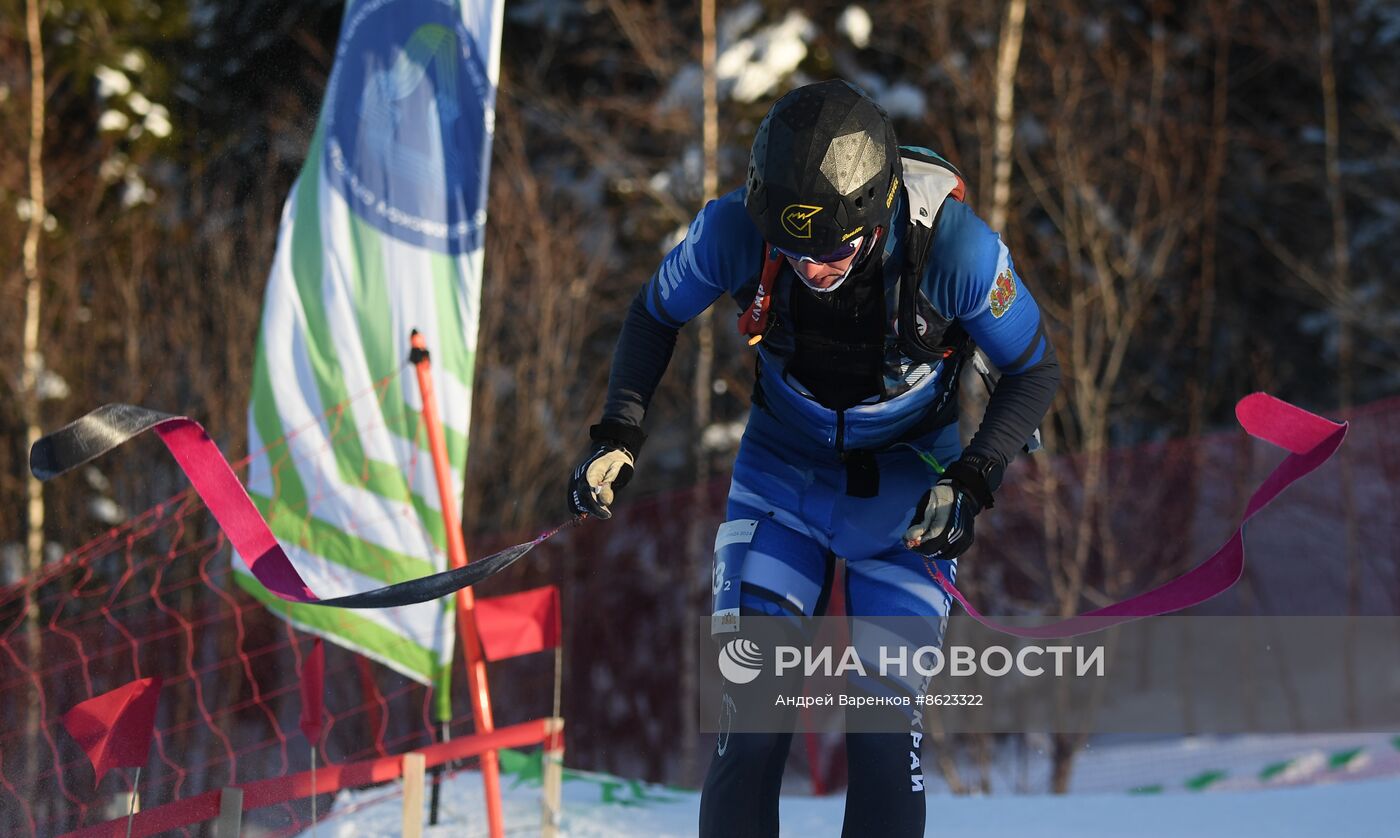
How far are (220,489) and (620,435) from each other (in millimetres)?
921

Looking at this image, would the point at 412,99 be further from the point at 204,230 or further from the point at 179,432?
the point at 204,230

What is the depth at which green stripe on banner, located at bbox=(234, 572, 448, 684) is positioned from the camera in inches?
179

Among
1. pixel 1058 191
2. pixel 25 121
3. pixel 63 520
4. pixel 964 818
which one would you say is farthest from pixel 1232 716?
pixel 25 121

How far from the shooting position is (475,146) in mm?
4797

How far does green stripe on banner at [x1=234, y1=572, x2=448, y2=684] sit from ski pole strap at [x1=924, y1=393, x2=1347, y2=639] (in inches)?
91.8

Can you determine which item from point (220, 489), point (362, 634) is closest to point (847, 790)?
point (220, 489)

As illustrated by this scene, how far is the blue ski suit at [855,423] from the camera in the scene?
2.75 meters

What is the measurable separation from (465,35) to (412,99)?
0.92 feet

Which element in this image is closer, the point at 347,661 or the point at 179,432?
the point at 179,432

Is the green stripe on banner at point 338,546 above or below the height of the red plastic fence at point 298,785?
above

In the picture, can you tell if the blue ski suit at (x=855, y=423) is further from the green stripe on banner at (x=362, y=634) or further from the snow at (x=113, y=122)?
the snow at (x=113, y=122)

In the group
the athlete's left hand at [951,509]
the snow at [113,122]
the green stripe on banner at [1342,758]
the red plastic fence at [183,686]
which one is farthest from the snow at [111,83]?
the athlete's left hand at [951,509]

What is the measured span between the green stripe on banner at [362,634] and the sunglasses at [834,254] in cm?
243

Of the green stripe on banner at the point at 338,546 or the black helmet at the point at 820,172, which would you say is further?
the green stripe on banner at the point at 338,546
